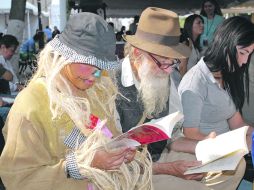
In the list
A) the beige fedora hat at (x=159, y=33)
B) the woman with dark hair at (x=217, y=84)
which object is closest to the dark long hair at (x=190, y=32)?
the woman with dark hair at (x=217, y=84)

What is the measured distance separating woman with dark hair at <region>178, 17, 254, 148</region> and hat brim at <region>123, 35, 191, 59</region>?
300 mm

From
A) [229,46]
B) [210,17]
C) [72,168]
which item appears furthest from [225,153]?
[210,17]

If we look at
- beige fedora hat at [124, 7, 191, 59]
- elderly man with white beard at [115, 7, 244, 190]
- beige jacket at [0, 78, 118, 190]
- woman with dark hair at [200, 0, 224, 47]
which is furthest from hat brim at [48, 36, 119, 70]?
woman with dark hair at [200, 0, 224, 47]

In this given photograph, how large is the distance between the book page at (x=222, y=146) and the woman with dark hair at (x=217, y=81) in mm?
414

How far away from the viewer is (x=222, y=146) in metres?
2.28

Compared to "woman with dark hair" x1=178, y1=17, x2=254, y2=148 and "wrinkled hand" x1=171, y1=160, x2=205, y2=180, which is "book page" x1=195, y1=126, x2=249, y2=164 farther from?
"woman with dark hair" x1=178, y1=17, x2=254, y2=148

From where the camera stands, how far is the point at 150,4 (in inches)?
628

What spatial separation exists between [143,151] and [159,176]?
1.57 feet

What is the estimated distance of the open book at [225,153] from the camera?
2.19 metres

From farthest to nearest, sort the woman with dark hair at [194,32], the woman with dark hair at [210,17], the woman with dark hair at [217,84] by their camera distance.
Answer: the woman with dark hair at [210,17] → the woman with dark hair at [194,32] → the woman with dark hair at [217,84]

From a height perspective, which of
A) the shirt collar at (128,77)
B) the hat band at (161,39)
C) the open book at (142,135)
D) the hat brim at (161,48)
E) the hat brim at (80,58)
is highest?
the hat brim at (80,58)

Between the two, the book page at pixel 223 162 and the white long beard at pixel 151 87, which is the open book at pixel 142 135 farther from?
the white long beard at pixel 151 87

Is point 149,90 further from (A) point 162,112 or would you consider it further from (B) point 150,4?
(B) point 150,4

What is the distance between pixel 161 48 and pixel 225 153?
71 cm
